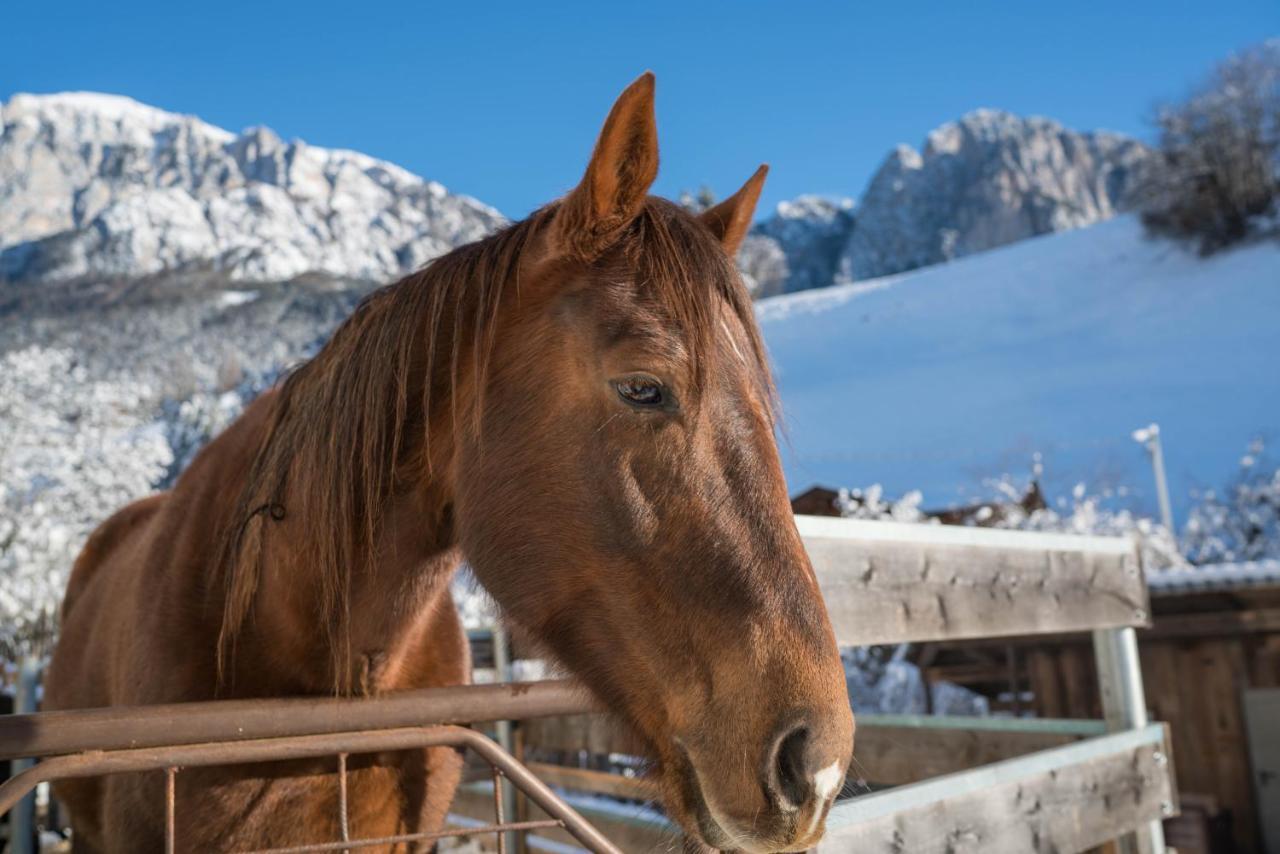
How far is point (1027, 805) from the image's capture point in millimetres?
2625

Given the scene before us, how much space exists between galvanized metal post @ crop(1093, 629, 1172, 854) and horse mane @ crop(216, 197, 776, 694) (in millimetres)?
2510

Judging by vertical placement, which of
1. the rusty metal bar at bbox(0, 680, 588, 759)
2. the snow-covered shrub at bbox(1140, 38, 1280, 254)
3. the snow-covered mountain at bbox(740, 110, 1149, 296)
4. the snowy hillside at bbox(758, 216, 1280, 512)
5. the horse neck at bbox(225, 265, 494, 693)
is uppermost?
the snow-covered mountain at bbox(740, 110, 1149, 296)

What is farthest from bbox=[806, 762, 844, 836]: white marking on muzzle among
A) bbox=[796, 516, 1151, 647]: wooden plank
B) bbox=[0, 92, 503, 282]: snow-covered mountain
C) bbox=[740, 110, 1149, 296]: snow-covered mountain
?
bbox=[740, 110, 1149, 296]: snow-covered mountain

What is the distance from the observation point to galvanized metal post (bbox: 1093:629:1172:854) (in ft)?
10.9

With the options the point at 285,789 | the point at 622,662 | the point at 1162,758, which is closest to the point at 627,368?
the point at 622,662

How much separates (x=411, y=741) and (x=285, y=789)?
0.32m

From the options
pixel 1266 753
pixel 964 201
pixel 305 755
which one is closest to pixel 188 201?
pixel 964 201

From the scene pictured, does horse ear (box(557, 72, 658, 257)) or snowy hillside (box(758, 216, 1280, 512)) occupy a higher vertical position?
snowy hillside (box(758, 216, 1280, 512))

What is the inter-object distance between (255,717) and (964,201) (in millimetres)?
103973

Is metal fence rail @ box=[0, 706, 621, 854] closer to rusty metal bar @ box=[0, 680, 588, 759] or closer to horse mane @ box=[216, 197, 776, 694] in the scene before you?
rusty metal bar @ box=[0, 680, 588, 759]

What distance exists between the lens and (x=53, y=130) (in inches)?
4574

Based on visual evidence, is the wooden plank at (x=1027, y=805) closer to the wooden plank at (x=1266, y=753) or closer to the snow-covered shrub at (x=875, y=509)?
the wooden plank at (x=1266, y=753)

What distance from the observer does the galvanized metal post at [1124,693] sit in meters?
3.32

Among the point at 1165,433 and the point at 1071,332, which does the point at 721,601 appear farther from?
the point at 1071,332
